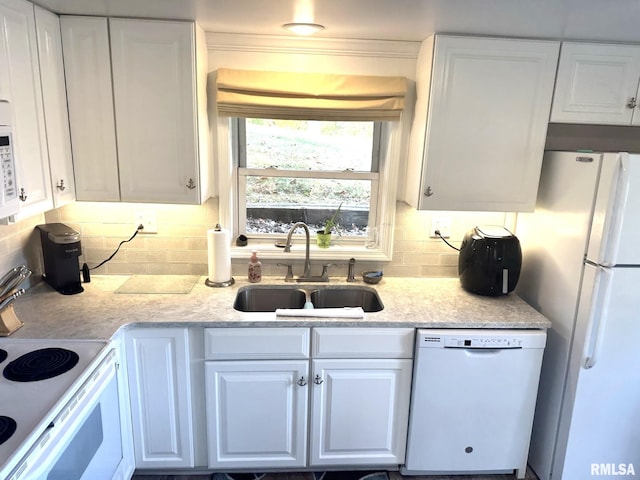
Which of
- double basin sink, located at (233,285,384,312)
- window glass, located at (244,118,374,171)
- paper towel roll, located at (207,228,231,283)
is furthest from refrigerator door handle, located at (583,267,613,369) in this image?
paper towel roll, located at (207,228,231,283)

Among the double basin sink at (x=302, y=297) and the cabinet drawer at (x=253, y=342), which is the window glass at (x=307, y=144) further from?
the cabinet drawer at (x=253, y=342)

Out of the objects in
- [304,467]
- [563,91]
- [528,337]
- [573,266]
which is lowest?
[304,467]

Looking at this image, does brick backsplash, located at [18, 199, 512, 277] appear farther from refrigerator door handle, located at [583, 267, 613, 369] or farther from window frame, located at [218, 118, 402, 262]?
refrigerator door handle, located at [583, 267, 613, 369]

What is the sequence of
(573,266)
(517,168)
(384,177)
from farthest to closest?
(384,177), (517,168), (573,266)

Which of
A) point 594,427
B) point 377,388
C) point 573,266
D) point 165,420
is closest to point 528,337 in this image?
point 573,266

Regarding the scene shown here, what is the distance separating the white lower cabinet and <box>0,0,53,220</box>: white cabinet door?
0.93 metres

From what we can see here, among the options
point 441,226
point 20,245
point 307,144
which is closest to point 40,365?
point 20,245

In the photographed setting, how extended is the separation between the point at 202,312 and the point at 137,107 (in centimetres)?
98

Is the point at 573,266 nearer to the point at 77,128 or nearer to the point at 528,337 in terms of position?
the point at 528,337

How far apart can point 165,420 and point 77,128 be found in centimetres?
140

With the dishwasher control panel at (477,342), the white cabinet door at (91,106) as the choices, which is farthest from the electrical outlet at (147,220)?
the dishwasher control panel at (477,342)

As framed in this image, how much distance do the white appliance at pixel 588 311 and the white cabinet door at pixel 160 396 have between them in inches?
66.9

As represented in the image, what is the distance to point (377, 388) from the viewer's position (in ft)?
6.97

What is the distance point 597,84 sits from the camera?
213 centimetres
